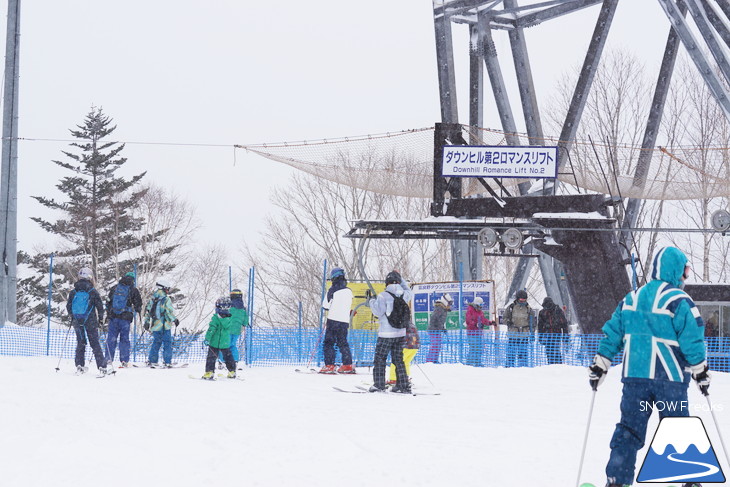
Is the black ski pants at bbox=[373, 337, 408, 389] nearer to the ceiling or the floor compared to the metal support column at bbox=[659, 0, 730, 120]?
nearer to the floor

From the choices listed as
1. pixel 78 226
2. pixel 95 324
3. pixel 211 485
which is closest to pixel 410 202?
pixel 78 226

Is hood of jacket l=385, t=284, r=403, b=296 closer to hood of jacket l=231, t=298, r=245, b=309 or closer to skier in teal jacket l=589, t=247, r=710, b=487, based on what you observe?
hood of jacket l=231, t=298, r=245, b=309

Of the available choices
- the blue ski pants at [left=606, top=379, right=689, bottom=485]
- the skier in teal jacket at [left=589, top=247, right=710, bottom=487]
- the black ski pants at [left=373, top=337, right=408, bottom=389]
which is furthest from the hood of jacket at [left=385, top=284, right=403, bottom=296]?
the blue ski pants at [left=606, top=379, right=689, bottom=485]

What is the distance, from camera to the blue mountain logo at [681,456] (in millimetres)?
5160

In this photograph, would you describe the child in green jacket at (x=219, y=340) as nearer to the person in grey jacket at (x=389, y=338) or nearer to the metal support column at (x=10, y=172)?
the person in grey jacket at (x=389, y=338)

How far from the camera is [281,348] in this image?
18969 mm

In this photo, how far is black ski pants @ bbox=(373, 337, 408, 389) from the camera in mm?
12203

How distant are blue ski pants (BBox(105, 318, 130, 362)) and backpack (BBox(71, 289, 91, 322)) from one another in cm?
154

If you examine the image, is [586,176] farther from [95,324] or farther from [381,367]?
[95,324]

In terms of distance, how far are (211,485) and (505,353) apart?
1230 cm

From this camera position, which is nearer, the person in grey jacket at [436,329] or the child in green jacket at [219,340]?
the child in green jacket at [219,340]

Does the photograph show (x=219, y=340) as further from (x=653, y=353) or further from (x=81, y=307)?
(x=653, y=353)

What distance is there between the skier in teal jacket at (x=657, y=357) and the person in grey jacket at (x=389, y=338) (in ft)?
20.9

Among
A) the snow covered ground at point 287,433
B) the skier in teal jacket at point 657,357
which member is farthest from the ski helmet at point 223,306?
the skier in teal jacket at point 657,357
